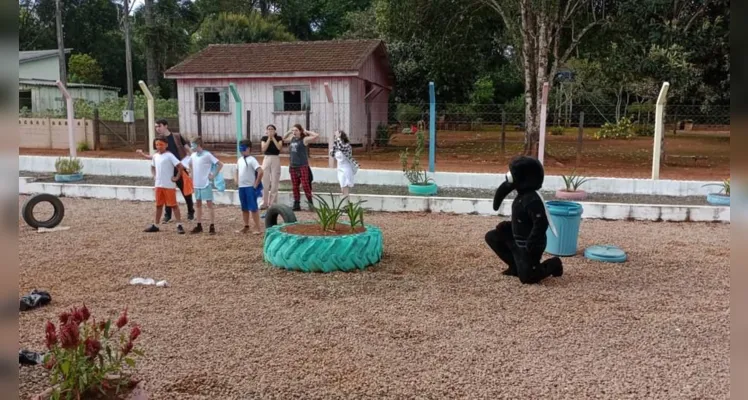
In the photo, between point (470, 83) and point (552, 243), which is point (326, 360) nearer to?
point (552, 243)

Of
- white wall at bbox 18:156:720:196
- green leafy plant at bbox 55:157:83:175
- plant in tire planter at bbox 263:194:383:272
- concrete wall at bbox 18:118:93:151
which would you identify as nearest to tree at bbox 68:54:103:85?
concrete wall at bbox 18:118:93:151

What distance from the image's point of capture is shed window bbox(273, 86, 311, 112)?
2020 centimetres

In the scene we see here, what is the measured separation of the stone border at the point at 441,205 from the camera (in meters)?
9.21

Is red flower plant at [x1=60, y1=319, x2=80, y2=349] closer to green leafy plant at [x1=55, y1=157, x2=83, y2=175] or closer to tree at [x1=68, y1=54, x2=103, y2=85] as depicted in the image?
green leafy plant at [x1=55, y1=157, x2=83, y2=175]

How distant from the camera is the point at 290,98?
2048cm

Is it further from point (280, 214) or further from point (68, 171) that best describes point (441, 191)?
point (68, 171)

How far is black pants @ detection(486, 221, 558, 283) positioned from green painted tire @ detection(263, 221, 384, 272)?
137 centimetres

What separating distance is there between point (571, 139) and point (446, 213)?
17.6 m

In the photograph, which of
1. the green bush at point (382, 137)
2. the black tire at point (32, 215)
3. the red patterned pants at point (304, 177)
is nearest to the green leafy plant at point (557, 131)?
the green bush at point (382, 137)

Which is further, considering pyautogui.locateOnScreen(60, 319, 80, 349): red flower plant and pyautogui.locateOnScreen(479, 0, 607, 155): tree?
pyautogui.locateOnScreen(479, 0, 607, 155): tree

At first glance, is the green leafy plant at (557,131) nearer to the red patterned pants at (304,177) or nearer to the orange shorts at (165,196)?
the red patterned pants at (304,177)

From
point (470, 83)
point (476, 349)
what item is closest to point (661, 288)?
point (476, 349)

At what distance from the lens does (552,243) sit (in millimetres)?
7062

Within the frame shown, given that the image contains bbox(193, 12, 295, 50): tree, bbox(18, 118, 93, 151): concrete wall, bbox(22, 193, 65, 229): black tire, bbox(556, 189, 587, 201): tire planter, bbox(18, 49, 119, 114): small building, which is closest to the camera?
bbox(22, 193, 65, 229): black tire
